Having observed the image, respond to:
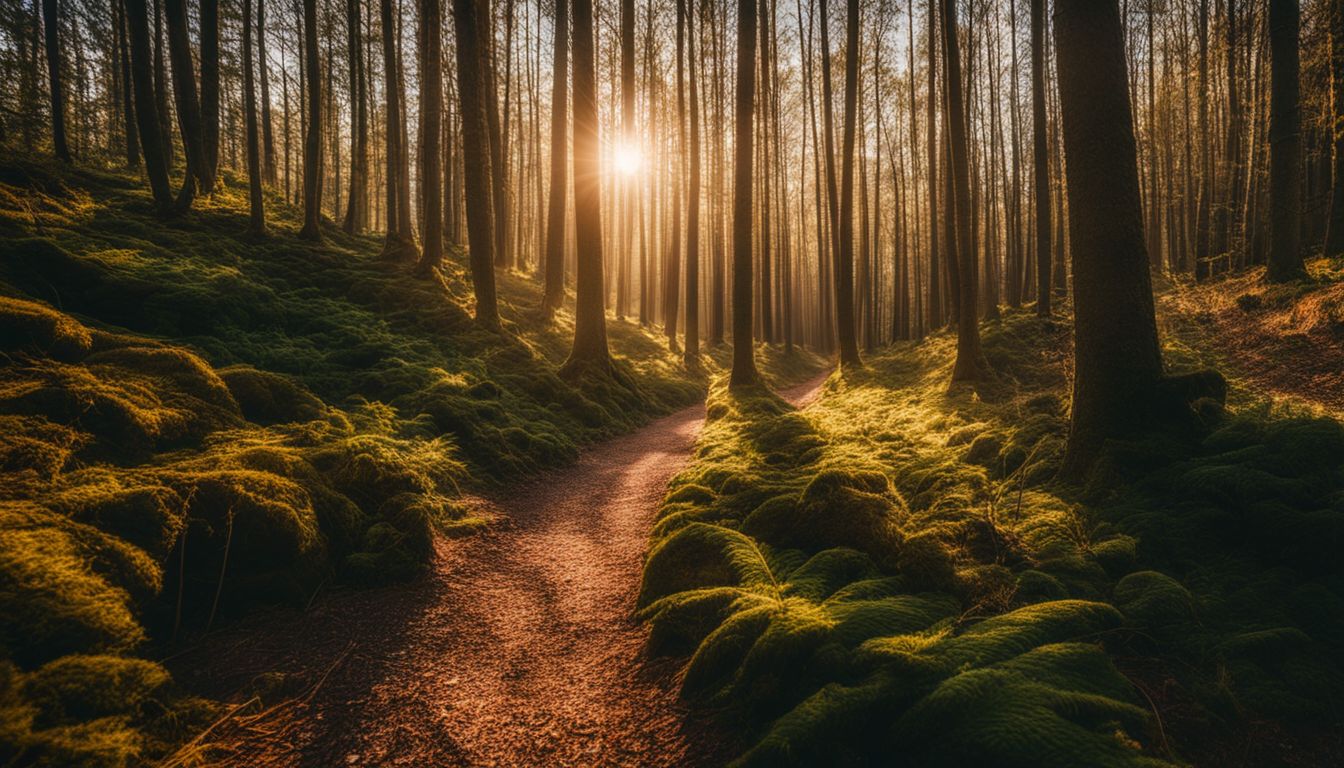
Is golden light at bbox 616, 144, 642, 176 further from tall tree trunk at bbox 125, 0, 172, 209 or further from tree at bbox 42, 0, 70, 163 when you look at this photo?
tree at bbox 42, 0, 70, 163

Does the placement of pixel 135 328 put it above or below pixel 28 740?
above

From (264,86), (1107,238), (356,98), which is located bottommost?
(1107,238)

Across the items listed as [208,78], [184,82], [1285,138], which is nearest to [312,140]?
[184,82]

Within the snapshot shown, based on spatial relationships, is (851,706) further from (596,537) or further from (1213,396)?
(1213,396)

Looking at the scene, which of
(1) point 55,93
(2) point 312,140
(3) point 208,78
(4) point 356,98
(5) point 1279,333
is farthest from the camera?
(4) point 356,98

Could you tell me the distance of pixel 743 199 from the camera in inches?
493

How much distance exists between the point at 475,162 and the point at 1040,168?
14.9 meters

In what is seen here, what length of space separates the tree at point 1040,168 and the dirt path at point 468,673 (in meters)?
14.2

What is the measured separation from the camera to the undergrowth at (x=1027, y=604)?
2.33 meters

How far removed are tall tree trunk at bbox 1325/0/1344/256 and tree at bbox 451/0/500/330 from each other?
15720 millimetres

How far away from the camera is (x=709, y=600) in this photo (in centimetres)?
370

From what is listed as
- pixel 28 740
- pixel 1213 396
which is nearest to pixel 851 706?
pixel 28 740

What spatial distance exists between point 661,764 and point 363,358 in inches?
334

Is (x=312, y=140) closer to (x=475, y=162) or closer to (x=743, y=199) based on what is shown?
(x=475, y=162)
